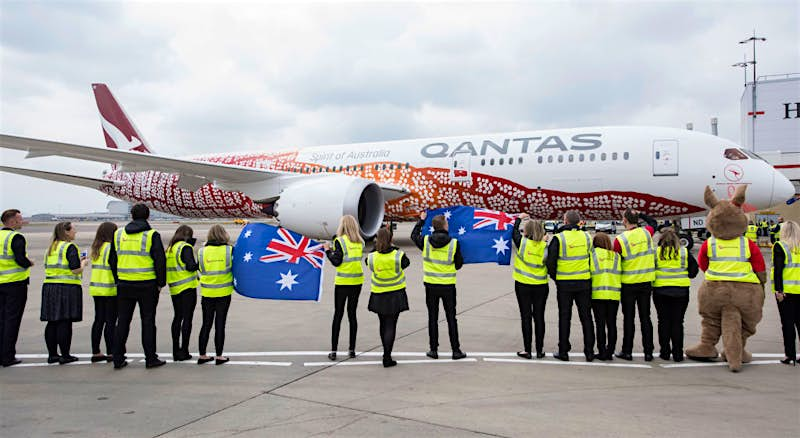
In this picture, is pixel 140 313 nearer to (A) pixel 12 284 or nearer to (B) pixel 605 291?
(A) pixel 12 284

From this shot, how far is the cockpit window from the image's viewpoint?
1257 cm

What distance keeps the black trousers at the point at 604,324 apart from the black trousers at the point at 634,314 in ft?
0.31

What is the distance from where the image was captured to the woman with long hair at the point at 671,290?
4.83 metres

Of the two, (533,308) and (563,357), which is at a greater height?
(533,308)

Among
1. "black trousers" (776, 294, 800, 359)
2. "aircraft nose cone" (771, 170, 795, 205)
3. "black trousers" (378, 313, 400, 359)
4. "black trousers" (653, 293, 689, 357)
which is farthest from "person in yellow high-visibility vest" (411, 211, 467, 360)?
"aircraft nose cone" (771, 170, 795, 205)

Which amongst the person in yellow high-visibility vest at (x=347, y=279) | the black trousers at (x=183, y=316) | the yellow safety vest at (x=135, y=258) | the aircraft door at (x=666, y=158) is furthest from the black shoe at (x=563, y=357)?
the aircraft door at (x=666, y=158)

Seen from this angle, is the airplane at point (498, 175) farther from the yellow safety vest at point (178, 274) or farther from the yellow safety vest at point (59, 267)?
the yellow safety vest at point (59, 267)

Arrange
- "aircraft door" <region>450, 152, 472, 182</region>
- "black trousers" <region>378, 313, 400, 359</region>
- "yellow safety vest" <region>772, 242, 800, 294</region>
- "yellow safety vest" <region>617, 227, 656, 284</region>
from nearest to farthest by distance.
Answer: "black trousers" <region>378, 313, 400, 359</region> → "yellow safety vest" <region>772, 242, 800, 294</region> → "yellow safety vest" <region>617, 227, 656, 284</region> → "aircraft door" <region>450, 152, 472, 182</region>

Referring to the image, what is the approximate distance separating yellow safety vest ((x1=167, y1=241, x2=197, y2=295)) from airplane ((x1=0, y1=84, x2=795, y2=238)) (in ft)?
23.3

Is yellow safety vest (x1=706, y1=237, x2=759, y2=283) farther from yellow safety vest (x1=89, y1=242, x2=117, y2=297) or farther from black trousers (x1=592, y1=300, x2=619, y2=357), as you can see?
yellow safety vest (x1=89, y1=242, x2=117, y2=297)

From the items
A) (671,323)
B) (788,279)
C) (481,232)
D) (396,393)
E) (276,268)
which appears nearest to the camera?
(396,393)

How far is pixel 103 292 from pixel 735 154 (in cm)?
1347

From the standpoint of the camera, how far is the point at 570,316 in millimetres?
4898

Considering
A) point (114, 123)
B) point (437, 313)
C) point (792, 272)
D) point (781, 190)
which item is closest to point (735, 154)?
point (781, 190)
